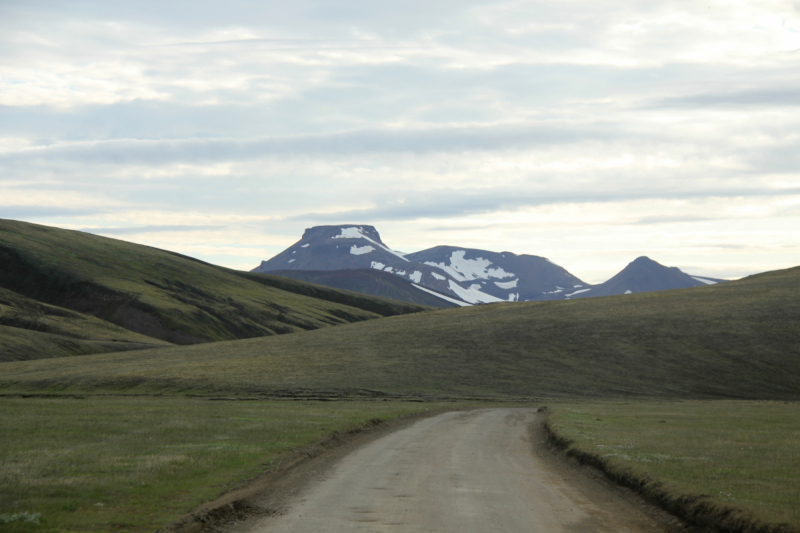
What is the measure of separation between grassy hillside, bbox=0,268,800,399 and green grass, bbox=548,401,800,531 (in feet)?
123

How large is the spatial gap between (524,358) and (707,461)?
219 ft

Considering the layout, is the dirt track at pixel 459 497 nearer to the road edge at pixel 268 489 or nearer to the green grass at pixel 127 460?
the road edge at pixel 268 489

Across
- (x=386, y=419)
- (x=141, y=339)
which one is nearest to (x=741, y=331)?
(x=386, y=419)

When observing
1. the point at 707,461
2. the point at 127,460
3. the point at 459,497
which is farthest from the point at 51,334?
the point at 707,461

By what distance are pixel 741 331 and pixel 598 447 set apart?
7638cm

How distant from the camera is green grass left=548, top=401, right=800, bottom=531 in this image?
14156mm

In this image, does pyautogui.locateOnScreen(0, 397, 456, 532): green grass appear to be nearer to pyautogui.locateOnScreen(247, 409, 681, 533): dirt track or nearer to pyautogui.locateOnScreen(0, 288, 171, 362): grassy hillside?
pyautogui.locateOnScreen(247, 409, 681, 533): dirt track

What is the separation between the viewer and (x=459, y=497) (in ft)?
53.7

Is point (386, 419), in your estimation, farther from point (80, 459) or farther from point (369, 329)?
point (369, 329)

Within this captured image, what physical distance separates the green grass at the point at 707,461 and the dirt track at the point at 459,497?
0.95 m

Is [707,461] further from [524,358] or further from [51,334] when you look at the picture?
[51,334]

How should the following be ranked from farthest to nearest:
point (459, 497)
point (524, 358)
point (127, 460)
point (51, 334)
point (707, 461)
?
point (51, 334) < point (524, 358) < point (127, 460) < point (707, 461) < point (459, 497)

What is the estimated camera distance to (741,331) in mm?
88938

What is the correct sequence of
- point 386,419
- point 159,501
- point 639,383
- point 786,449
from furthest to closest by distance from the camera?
point 639,383 → point 386,419 → point 786,449 → point 159,501
